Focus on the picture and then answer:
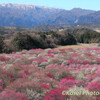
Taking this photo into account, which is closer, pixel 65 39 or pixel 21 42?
pixel 21 42

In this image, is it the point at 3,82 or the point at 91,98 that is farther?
the point at 3,82

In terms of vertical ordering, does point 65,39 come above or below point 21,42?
below

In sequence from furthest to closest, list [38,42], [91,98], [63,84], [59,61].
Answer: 1. [38,42]
2. [59,61]
3. [63,84]
4. [91,98]

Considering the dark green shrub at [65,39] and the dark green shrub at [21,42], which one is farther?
the dark green shrub at [65,39]

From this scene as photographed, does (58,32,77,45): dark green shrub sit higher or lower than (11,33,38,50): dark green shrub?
lower

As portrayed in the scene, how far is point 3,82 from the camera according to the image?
584cm

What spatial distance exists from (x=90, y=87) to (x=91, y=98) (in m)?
0.82

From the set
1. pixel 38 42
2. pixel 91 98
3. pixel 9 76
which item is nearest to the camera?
pixel 91 98

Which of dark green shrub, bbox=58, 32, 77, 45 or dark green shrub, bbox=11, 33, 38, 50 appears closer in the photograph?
dark green shrub, bbox=11, 33, 38, 50

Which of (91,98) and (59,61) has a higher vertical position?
(91,98)

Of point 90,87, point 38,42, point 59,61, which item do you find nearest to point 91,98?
point 90,87

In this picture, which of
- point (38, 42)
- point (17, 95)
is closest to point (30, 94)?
point (17, 95)

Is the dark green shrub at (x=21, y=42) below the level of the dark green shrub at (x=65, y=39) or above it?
above

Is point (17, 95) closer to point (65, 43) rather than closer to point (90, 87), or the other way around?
point (90, 87)
